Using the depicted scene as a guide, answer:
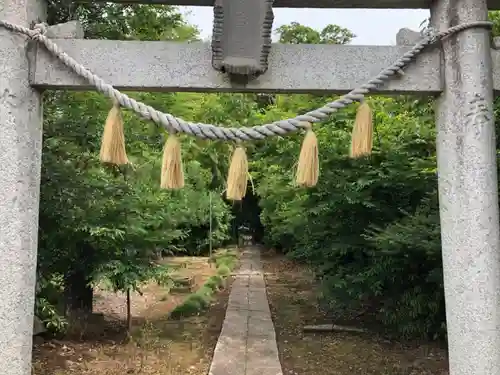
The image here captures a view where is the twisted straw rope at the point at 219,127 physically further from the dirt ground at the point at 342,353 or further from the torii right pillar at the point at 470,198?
the dirt ground at the point at 342,353

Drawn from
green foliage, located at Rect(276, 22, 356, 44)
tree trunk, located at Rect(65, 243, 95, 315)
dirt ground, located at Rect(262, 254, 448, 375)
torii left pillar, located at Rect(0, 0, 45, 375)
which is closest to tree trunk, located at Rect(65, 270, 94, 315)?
tree trunk, located at Rect(65, 243, 95, 315)

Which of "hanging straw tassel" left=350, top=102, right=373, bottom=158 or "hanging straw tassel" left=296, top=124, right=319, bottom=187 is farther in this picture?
"hanging straw tassel" left=350, top=102, right=373, bottom=158

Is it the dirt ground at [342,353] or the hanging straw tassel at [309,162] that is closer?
the hanging straw tassel at [309,162]

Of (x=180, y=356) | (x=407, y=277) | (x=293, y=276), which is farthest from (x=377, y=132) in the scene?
(x=293, y=276)

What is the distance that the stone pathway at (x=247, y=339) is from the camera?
525 cm

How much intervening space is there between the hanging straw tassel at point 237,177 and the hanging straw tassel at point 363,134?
0.65 meters

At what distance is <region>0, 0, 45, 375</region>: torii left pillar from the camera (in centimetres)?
271

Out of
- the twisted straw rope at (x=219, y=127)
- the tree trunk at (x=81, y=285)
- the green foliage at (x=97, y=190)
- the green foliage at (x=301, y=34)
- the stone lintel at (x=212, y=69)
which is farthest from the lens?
the green foliage at (x=301, y=34)

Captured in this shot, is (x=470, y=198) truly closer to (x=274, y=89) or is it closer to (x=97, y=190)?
(x=274, y=89)

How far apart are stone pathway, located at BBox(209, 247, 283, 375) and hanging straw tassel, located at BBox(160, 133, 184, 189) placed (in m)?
2.96

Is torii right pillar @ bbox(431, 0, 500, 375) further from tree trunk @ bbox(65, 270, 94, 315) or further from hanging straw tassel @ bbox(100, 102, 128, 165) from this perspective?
tree trunk @ bbox(65, 270, 94, 315)

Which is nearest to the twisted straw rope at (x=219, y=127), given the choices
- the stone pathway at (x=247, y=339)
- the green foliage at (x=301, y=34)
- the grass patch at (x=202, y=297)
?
the stone pathway at (x=247, y=339)

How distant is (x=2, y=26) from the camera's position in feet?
9.11

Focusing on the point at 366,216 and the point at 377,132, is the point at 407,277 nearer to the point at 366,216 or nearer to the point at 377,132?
the point at 366,216
